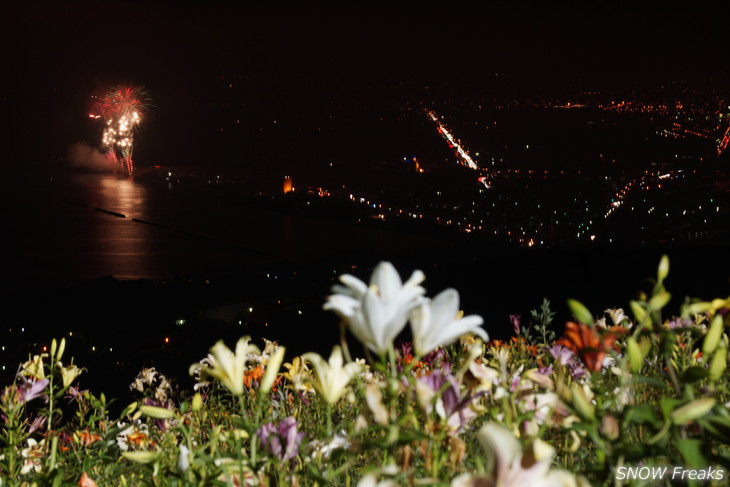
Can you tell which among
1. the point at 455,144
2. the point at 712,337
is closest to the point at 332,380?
the point at 712,337

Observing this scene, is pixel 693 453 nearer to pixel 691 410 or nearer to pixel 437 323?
pixel 691 410

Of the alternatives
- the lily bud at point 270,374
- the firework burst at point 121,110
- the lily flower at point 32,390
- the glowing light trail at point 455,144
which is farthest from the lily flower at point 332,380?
the glowing light trail at point 455,144

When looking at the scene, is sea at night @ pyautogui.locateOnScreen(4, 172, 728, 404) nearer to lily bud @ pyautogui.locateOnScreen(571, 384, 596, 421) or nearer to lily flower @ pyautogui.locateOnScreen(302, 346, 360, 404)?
lily bud @ pyautogui.locateOnScreen(571, 384, 596, 421)

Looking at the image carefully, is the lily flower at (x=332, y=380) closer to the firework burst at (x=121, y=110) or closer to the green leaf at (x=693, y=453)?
the green leaf at (x=693, y=453)

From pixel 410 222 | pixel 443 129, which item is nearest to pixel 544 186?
pixel 410 222

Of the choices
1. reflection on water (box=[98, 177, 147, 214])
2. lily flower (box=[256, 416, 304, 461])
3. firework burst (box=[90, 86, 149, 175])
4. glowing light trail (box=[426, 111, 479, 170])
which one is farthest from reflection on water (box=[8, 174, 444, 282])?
lily flower (box=[256, 416, 304, 461])
